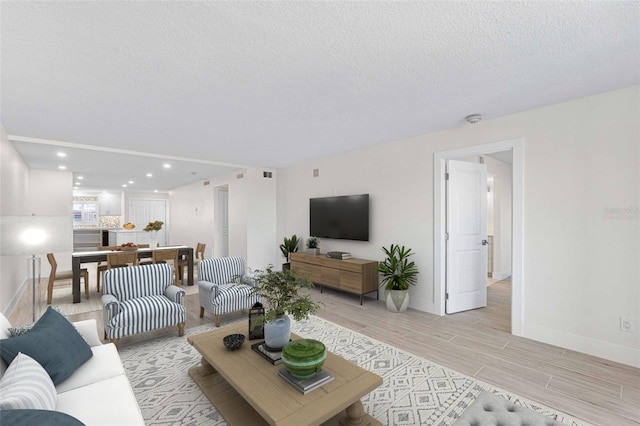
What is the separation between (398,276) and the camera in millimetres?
4223

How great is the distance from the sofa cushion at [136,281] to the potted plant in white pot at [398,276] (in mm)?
2977

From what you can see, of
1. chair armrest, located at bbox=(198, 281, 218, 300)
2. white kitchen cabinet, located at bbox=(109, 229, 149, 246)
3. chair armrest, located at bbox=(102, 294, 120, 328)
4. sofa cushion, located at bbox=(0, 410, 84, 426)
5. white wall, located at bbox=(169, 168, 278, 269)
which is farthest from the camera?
white kitchen cabinet, located at bbox=(109, 229, 149, 246)

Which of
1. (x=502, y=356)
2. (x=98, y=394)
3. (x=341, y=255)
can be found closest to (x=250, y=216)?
(x=341, y=255)

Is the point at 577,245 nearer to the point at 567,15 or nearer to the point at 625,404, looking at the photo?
the point at 625,404

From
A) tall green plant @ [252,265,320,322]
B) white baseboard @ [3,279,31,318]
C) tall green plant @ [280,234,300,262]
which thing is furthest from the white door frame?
white baseboard @ [3,279,31,318]

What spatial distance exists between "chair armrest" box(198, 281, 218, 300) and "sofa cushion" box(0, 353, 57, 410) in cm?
215

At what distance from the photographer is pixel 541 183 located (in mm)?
3234

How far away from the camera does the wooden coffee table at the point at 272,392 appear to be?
156cm

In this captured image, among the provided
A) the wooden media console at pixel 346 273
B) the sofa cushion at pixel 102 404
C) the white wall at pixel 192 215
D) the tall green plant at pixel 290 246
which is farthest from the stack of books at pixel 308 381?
the white wall at pixel 192 215

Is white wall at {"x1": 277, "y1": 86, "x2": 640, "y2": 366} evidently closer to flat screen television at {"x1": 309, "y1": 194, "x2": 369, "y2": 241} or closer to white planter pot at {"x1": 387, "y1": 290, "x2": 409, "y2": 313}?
white planter pot at {"x1": 387, "y1": 290, "x2": 409, "y2": 313}

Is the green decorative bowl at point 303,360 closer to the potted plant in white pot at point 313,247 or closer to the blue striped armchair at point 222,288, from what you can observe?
the blue striped armchair at point 222,288

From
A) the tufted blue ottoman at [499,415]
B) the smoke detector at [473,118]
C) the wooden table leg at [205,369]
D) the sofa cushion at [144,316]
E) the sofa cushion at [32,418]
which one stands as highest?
the smoke detector at [473,118]

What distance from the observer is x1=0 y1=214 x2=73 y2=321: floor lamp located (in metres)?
2.62

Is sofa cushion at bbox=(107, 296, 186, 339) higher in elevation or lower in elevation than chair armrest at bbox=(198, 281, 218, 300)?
lower
